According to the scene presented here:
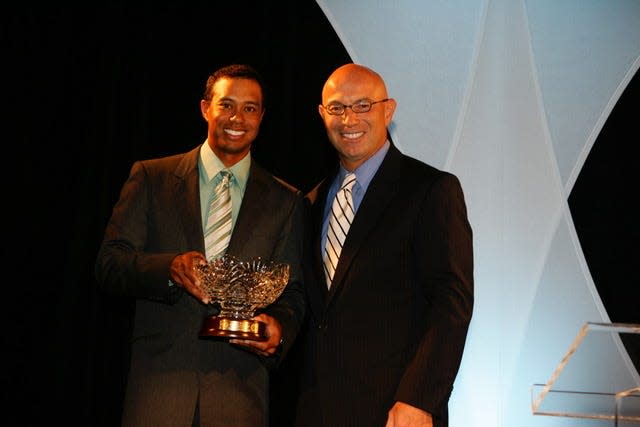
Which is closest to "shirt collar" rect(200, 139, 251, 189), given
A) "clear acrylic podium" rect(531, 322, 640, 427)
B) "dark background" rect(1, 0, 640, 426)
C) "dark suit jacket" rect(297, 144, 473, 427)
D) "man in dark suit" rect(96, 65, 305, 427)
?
"man in dark suit" rect(96, 65, 305, 427)

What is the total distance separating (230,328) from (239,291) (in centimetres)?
13

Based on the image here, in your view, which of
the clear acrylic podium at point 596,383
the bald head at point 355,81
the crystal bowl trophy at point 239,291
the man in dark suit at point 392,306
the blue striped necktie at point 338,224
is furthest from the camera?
the bald head at point 355,81

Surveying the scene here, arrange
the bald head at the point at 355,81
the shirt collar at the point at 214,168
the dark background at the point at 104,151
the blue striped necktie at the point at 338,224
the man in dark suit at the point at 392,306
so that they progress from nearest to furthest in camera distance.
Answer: the man in dark suit at the point at 392,306, the blue striped necktie at the point at 338,224, the bald head at the point at 355,81, the shirt collar at the point at 214,168, the dark background at the point at 104,151

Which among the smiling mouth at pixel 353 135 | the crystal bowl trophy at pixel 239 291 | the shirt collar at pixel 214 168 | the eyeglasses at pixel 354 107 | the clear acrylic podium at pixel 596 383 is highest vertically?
the eyeglasses at pixel 354 107

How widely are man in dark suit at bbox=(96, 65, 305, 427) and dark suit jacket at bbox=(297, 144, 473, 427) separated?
0.73ft

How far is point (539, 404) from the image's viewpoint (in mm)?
2244

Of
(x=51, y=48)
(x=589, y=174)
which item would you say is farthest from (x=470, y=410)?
(x=51, y=48)

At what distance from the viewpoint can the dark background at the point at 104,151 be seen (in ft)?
14.1

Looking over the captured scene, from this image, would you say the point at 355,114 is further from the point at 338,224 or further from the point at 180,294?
the point at 180,294

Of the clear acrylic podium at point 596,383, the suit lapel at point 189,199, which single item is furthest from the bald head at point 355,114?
the clear acrylic podium at point 596,383

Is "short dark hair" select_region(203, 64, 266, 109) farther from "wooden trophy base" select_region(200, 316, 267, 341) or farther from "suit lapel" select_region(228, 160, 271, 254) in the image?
"wooden trophy base" select_region(200, 316, 267, 341)

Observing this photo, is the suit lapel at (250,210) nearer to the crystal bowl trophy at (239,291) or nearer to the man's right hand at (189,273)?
the crystal bowl trophy at (239,291)

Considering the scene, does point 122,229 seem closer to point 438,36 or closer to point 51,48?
point 51,48

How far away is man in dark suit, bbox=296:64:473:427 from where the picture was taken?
8.11 ft
